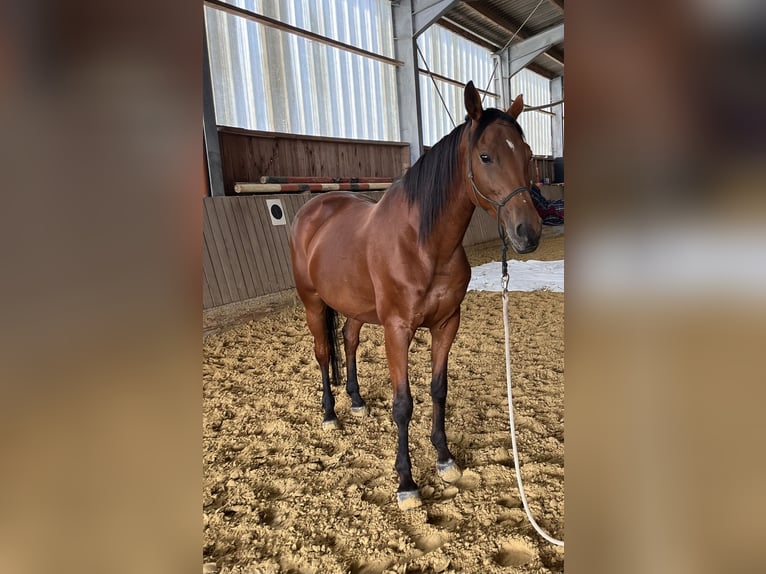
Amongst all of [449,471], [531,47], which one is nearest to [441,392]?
[449,471]

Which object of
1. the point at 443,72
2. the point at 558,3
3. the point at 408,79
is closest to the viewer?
the point at 408,79

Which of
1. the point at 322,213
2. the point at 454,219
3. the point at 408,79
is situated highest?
the point at 408,79

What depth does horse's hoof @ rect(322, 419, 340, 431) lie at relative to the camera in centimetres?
219

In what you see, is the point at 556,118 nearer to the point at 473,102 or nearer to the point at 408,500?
the point at 473,102

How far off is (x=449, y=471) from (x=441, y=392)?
312 mm

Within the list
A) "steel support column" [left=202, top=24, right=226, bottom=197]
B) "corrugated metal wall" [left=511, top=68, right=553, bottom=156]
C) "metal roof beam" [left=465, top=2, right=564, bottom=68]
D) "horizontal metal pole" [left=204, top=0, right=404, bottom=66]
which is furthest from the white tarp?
"corrugated metal wall" [left=511, top=68, right=553, bottom=156]

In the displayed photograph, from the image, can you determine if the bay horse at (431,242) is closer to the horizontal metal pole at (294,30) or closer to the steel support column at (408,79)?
the horizontal metal pole at (294,30)

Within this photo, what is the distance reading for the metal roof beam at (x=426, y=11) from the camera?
24.0 feet

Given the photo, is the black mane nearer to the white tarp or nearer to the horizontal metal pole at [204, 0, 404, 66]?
the white tarp

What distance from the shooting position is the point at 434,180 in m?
1.60

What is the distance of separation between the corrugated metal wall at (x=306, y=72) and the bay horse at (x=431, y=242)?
4447 mm

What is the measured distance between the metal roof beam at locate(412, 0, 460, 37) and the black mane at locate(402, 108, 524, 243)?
23.2 ft

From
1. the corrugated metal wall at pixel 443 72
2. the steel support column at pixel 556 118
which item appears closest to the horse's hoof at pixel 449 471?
the corrugated metal wall at pixel 443 72
